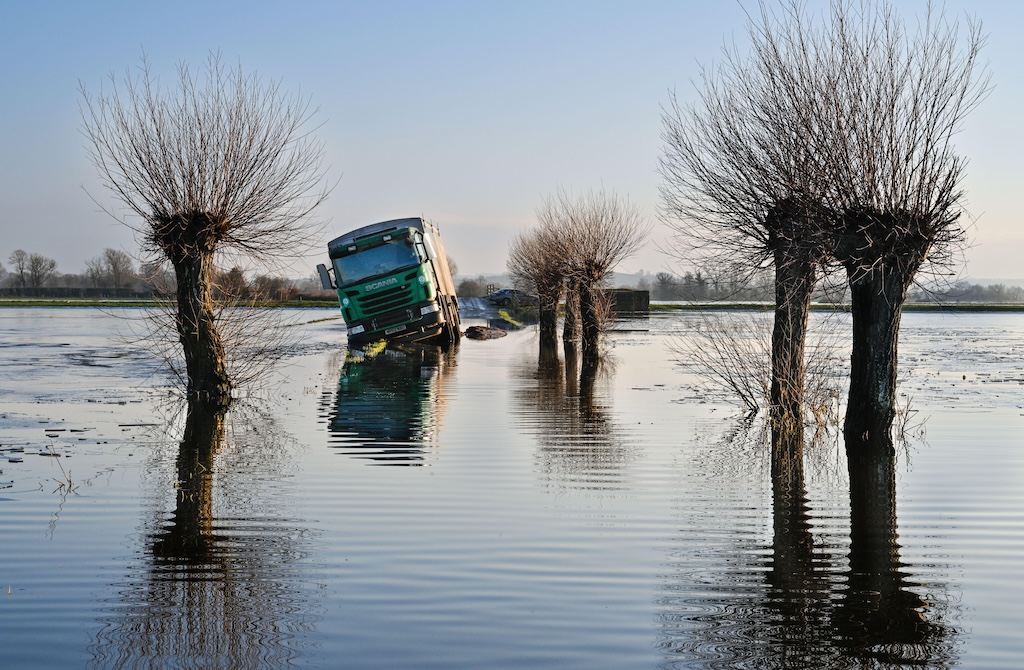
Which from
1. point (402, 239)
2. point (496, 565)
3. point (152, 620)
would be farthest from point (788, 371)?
point (402, 239)

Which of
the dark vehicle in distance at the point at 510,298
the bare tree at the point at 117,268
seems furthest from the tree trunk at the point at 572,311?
the bare tree at the point at 117,268

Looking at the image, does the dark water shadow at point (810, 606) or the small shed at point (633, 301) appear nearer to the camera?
the dark water shadow at point (810, 606)

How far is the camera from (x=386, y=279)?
1205 inches

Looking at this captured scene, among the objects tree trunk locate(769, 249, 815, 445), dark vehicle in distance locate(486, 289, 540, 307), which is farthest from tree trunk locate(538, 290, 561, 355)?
tree trunk locate(769, 249, 815, 445)

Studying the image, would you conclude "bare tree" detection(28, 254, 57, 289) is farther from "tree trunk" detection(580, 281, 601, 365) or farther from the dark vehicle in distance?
"tree trunk" detection(580, 281, 601, 365)

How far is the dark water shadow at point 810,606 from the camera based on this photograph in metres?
6.36

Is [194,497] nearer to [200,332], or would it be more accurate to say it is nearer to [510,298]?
[200,332]

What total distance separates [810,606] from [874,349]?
27.1ft

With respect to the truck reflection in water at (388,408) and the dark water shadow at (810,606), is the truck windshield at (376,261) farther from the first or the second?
the dark water shadow at (810,606)

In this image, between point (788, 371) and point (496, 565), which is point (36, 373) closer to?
point (788, 371)

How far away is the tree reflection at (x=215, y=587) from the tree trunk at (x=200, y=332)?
7.46m

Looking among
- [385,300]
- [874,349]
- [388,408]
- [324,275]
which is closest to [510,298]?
[385,300]

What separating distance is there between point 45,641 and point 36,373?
72.5 ft

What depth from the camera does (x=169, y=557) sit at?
848 cm
